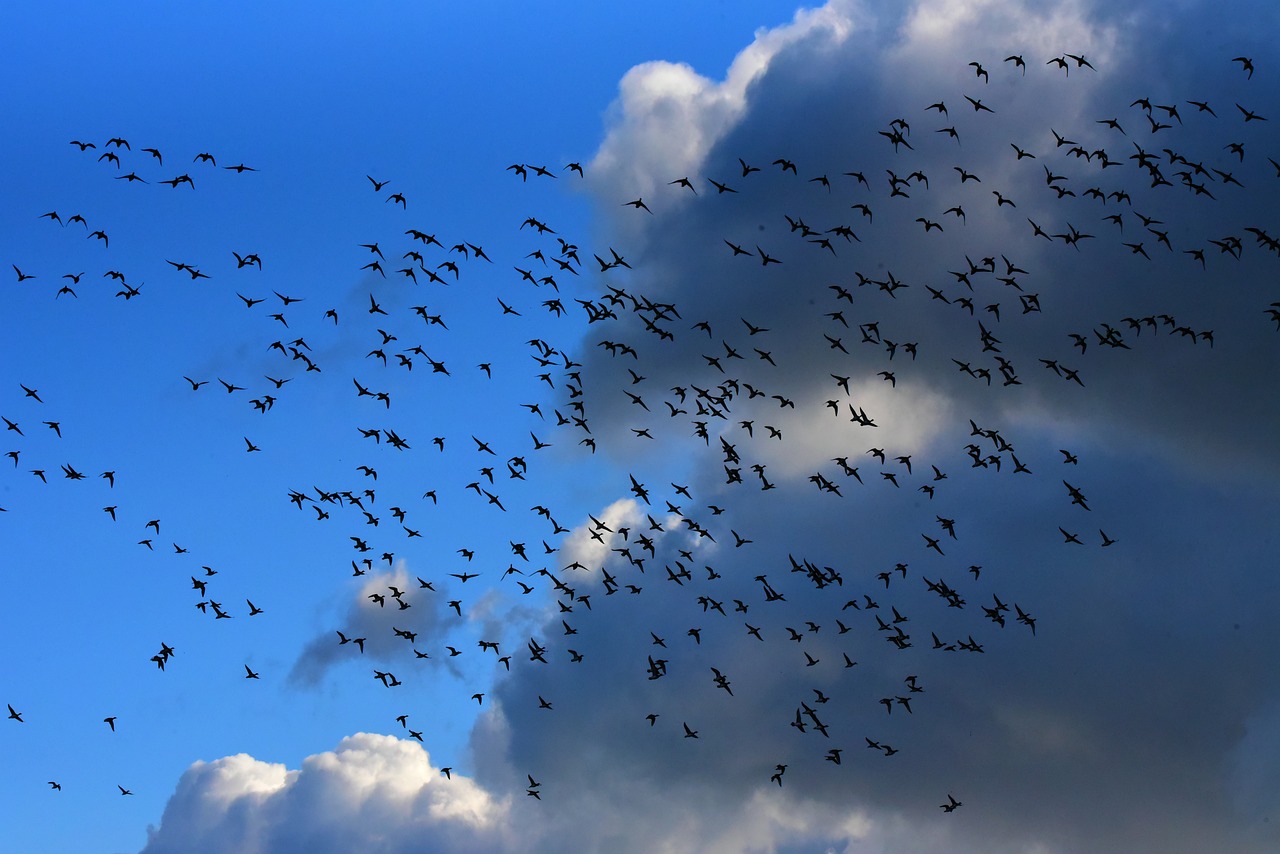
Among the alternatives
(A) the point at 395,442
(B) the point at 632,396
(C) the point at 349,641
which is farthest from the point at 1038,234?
(C) the point at 349,641

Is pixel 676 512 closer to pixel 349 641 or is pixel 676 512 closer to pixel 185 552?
pixel 349 641

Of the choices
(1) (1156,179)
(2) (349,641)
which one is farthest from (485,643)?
(1) (1156,179)

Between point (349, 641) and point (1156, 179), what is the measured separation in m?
87.8

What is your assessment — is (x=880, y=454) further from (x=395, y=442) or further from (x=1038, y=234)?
(x=395, y=442)

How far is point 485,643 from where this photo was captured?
526 feet

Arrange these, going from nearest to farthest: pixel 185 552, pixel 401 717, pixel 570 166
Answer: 1. pixel 570 166
2. pixel 185 552
3. pixel 401 717

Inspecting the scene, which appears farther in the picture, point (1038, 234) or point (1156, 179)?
point (1038, 234)

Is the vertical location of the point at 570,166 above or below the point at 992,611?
above

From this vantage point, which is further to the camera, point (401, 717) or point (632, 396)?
point (401, 717)

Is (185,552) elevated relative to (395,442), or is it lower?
lower

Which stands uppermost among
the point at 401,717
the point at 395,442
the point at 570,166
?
the point at 570,166

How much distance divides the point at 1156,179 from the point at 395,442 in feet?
243

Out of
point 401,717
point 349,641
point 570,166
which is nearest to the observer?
point 570,166

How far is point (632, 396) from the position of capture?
147m
